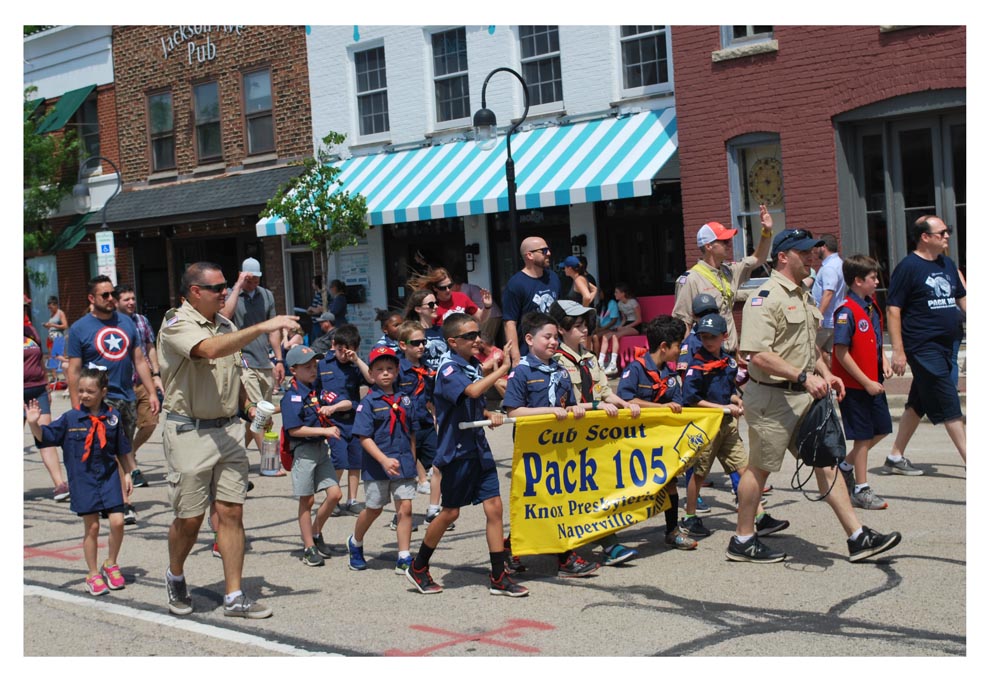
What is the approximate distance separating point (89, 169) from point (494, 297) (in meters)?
12.3

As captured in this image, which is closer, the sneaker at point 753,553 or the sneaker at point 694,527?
the sneaker at point 753,553

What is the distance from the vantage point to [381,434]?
7.31 meters

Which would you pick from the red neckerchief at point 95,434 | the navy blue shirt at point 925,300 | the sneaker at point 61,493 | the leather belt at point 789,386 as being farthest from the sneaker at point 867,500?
the sneaker at point 61,493

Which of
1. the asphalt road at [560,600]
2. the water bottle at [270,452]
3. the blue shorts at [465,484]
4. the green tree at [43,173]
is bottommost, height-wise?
the asphalt road at [560,600]

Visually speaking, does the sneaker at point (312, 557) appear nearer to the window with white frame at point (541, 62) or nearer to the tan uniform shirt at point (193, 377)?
the tan uniform shirt at point (193, 377)

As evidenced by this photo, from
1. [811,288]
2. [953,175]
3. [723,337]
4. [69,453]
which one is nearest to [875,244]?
[953,175]

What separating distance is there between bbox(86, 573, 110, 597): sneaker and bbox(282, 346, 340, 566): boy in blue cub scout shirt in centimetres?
127

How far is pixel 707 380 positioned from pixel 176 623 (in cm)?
370

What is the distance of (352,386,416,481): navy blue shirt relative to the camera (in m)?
7.29

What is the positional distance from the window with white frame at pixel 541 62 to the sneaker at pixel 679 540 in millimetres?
12645

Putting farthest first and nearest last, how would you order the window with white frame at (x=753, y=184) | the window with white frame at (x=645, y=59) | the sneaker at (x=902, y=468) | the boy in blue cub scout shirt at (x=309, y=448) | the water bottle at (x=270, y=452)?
the window with white frame at (x=645, y=59) < the window with white frame at (x=753, y=184) < the water bottle at (x=270, y=452) < the sneaker at (x=902, y=468) < the boy in blue cub scout shirt at (x=309, y=448)

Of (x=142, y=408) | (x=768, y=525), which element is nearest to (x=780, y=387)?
(x=768, y=525)

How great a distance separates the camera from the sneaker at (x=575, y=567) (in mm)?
7035

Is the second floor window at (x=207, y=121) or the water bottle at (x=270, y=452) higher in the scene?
the second floor window at (x=207, y=121)
